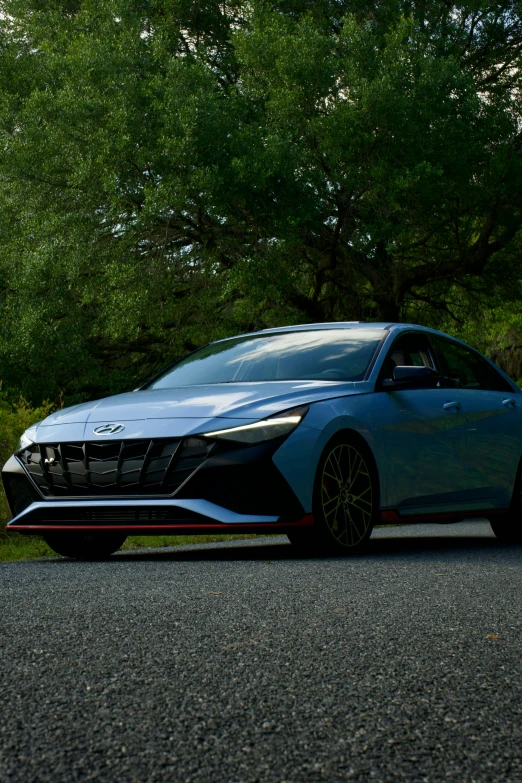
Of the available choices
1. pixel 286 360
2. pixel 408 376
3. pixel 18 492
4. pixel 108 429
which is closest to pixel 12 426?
pixel 18 492

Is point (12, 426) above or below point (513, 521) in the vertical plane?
above

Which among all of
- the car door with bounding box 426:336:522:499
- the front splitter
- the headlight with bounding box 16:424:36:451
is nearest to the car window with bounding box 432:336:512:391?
the car door with bounding box 426:336:522:499

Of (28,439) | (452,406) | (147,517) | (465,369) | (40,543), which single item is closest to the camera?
(147,517)

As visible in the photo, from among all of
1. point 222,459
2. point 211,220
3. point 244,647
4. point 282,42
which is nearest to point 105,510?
point 222,459

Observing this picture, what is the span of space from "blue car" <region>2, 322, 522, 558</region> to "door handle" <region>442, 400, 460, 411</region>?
0.03 meters

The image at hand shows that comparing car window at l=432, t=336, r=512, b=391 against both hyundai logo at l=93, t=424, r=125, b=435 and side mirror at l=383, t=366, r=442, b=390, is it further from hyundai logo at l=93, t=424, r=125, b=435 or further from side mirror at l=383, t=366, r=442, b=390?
hyundai logo at l=93, t=424, r=125, b=435

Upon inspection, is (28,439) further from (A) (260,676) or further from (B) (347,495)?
(A) (260,676)

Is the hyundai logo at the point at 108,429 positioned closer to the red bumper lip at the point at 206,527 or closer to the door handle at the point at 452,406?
the red bumper lip at the point at 206,527

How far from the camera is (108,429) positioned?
22.6ft

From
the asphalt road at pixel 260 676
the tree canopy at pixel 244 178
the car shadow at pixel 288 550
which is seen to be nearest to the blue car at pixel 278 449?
the car shadow at pixel 288 550

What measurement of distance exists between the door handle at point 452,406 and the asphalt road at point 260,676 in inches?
85.0

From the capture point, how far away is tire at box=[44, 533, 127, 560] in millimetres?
7688

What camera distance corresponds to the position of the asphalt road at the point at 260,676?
269 cm

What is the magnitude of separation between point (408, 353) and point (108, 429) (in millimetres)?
2680
